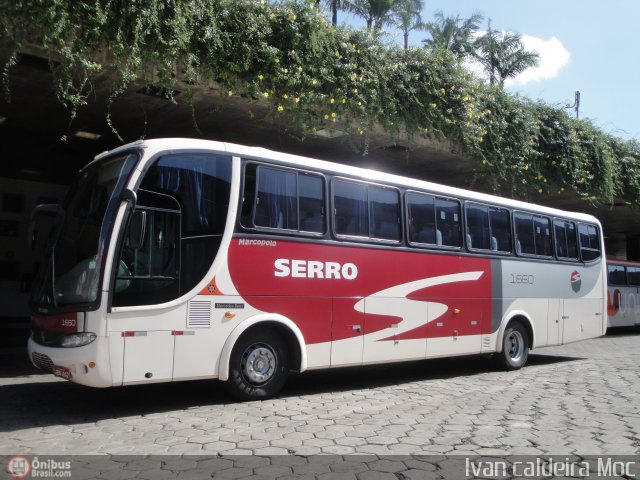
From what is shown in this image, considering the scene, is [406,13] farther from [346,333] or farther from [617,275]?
[346,333]

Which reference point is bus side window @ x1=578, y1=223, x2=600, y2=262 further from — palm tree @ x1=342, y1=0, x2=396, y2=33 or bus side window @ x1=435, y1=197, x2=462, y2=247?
palm tree @ x1=342, y1=0, x2=396, y2=33

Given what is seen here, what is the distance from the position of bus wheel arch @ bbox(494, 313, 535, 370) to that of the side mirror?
7.59 m

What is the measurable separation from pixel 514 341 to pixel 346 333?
500cm

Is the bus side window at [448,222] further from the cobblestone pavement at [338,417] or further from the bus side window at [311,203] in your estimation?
the bus side window at [311,203]

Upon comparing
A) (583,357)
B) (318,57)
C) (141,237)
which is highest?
(318,57)

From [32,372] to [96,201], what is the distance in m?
4.93

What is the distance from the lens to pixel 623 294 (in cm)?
2308

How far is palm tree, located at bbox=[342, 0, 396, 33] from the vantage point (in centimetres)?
3472

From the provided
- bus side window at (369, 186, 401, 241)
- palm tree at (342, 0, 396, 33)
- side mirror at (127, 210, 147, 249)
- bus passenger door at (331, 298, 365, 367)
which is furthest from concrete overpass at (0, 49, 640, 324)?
palm tree at (342, 0, 396, 33)

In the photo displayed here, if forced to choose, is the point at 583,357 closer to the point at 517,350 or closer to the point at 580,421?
the point at 517,350

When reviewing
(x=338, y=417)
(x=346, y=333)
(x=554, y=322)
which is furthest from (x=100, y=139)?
(x=554, y=322)

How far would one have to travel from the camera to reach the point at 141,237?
6539 millimetres

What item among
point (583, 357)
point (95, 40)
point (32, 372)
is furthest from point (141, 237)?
point (583, 357)

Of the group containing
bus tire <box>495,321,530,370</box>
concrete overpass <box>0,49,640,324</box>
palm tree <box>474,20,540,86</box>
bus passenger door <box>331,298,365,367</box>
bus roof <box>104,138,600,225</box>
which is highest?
palm tree <box>474,20,540,86</box>
